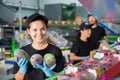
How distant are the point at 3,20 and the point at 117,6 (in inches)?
114

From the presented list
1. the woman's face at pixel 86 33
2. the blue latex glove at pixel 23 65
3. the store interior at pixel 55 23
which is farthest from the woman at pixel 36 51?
the woman's face at pixel 86 33

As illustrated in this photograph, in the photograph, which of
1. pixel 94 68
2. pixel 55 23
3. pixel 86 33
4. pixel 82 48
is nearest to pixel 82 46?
pixel 82 48

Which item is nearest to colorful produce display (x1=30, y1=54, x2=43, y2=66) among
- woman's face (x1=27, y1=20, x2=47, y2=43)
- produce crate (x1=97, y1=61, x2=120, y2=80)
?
woman's face (x1=27, y1=20, x2=47, y2=43)

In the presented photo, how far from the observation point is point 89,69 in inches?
61.3

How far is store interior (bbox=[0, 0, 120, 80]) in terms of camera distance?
244 centimetres

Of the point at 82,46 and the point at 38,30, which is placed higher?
the point at 38,30

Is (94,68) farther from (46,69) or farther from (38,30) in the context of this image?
(38,30)

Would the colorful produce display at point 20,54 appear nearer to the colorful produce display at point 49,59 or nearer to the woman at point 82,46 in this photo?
the colorful produce display at point 49,59

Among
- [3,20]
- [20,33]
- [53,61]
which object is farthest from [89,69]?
[3,20]

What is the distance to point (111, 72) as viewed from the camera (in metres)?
1.56

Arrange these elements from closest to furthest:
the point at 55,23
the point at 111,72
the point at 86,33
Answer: the point at 111,72 → the point at 86,33 → the point at 55,23

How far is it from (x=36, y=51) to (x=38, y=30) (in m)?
0.16

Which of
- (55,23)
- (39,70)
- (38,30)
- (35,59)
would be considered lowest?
(55,23)

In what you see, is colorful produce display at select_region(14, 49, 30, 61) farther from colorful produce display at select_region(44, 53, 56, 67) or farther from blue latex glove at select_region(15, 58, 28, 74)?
colorful produce display at select_region(44, 53, 56, 67)
